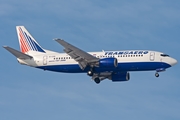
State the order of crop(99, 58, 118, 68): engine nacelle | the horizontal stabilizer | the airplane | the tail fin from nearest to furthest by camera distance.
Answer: crop(99, 58, 118, 68): engine nacelle < the airplane < the horizontal stabilizer < the tail fin

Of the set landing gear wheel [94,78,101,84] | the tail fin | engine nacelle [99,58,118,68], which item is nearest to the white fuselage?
engine nacelle [99,58,118,68]

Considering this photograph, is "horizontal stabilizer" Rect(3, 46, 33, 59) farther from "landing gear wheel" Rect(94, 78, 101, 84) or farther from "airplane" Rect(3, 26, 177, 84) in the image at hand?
"landing gear wheel" Rect(94, 78, 101, 84)

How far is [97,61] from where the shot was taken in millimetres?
104062

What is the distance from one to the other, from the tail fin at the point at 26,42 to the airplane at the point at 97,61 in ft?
0.65

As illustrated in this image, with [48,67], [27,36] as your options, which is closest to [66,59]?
[48,67]

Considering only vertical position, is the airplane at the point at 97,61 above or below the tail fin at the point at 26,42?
below

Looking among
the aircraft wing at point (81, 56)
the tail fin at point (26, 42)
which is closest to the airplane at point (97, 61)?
the aircraft wing at point (81, 56)

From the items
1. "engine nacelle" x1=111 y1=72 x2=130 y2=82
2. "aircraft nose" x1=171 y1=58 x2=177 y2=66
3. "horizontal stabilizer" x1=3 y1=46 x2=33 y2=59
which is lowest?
"engine nacelle" x1=111 y1=72 x2=130 y2=82

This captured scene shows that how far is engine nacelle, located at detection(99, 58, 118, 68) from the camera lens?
10225 centimetres

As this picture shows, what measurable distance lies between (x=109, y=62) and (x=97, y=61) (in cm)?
243

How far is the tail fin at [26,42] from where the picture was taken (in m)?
112

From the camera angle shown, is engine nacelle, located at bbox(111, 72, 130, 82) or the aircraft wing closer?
the aircraft wing

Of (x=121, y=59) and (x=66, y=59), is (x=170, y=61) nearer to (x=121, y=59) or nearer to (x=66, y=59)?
(x=121, y=59)

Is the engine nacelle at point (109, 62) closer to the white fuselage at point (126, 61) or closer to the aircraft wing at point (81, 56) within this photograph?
the aircraft wing at point (81, 56)
